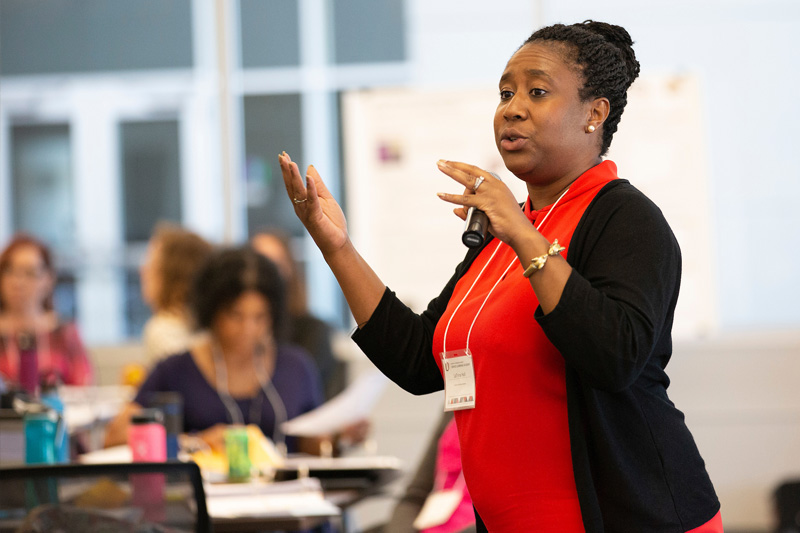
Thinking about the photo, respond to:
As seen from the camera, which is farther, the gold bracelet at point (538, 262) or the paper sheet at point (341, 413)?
the paper sheet at point (341, 413)

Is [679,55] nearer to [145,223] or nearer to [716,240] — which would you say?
[716,240]

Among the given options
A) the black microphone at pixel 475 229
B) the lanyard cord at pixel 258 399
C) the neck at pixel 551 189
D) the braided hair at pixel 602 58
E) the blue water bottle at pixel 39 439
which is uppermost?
the braided hair at pixel 602 58

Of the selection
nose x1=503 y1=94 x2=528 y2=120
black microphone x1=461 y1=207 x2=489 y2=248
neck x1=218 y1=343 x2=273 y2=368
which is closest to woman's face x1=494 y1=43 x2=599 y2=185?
nose x1=503 y1=94 x2=528 y2=120

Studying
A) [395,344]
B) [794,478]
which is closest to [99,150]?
[794,478]

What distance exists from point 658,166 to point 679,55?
2.58 ft

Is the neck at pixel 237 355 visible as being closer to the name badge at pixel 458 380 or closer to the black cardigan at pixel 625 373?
the name badge at pixel 458 380

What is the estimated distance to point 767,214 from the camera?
5230 mm

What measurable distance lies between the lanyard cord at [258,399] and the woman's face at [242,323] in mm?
52

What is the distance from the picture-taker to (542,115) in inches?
48.3

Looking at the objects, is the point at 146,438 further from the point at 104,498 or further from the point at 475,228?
the point at 475,228

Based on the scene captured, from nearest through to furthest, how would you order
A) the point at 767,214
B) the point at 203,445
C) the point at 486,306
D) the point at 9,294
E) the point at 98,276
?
the point at 486,306, the point at 203,445, the point at 9,294, the point at 767,214, the point at 98,276

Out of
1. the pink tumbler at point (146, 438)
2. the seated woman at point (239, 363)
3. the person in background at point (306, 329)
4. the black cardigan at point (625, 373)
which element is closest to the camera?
the black cardigan at point (625, 373)

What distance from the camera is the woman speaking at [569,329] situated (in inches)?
43.4

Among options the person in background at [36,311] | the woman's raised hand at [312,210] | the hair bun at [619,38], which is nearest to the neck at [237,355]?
the person in background at [36,311]
